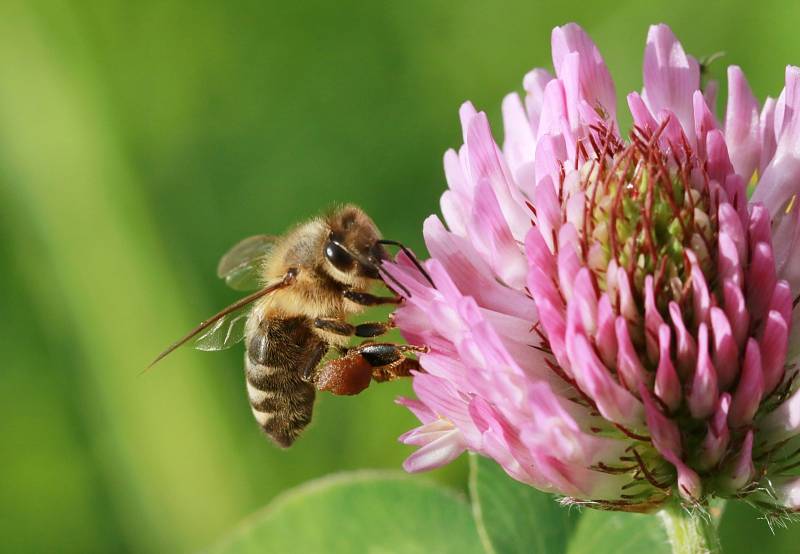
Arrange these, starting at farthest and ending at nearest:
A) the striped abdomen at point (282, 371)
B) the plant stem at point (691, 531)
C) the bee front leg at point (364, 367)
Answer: the striped abdomen at point (282, 371), the bee front leg at point (364, 367), the plant stem at point (691, 531)

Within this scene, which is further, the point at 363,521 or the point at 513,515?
the point at 363,521

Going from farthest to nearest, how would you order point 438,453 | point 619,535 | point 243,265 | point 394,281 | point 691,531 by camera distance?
point 243,265 < point 619,535 < point 394,281 < point 438,453 < point 691,531

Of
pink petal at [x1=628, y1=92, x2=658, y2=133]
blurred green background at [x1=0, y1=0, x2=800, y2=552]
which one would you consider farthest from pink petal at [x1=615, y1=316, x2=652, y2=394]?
blurred green background at [x1=0, y1=0, x2=800, y2=552]

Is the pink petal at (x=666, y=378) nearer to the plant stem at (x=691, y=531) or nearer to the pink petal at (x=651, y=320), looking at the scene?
the pink petal at (x=651, y=320)

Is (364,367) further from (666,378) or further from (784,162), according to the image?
(784,162)

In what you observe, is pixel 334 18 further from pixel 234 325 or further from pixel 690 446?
pixel 690 446

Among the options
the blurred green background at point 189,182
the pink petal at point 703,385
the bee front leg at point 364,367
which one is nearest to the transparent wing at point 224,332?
the bee front leg at point 364,367

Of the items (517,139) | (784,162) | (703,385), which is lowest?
(703,385)

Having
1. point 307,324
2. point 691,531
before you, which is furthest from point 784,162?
point 307,324
